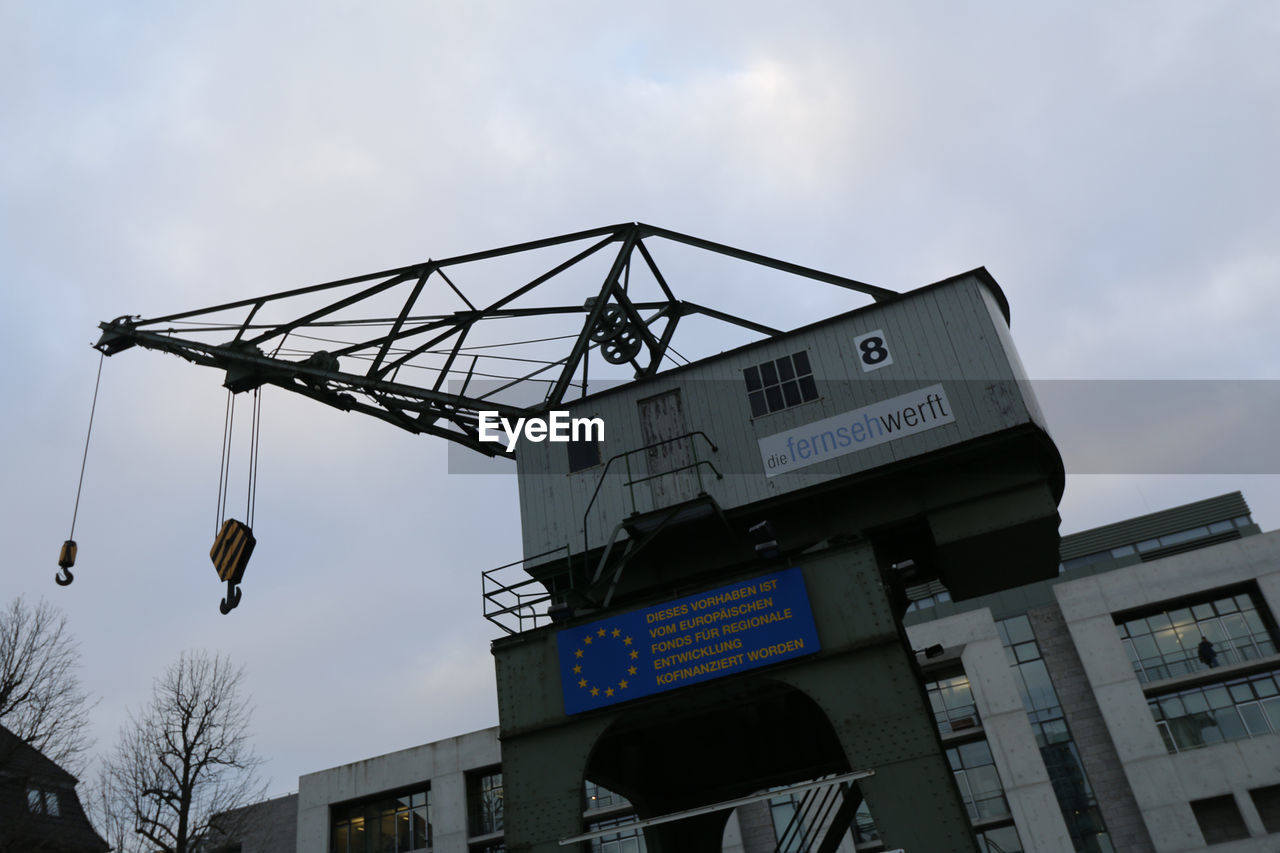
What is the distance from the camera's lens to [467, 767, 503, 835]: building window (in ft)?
147

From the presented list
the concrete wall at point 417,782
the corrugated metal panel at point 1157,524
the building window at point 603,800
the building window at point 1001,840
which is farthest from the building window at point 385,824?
the corrugated metal panel at point 1157,524

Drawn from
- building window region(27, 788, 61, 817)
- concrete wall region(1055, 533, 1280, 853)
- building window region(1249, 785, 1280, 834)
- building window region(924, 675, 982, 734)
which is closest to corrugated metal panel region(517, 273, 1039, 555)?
building window region(924, 675, 982, 734)

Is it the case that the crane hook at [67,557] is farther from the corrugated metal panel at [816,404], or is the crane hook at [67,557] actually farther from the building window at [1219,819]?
the building window at [1219,819]

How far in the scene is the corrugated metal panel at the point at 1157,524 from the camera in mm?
52781

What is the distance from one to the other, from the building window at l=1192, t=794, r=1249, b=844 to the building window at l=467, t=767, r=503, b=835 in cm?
3108

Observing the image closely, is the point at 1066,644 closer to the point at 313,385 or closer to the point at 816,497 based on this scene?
the point at 816,497

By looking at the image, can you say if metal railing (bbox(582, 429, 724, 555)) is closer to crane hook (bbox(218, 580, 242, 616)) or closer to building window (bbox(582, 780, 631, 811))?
crane hook (bbox(218, 580, 242, 616))

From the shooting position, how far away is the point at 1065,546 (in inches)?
2223

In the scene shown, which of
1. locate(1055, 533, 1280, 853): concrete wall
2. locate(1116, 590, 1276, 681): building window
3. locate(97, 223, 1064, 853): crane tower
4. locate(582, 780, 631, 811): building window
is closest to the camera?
locate(97, 223, 1064, 853): crane tower

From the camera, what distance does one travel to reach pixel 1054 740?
132 ft

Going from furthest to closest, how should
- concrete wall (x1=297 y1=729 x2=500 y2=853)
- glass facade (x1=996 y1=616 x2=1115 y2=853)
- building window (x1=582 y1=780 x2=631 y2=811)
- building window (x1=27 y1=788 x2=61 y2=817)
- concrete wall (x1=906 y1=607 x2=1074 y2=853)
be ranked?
concrete wall (x1=297 y1=729 x2=500 y2=853) < building window (x1=582 y1=780 x2=631 y2=811) < glass facade (x1=996 y1=616 x2=1115 y2=853) < concrete wall (x1=906 y1=607 x2=1074 y2=853) < building window (x1=27 y1=788 x2=61 y2=817)

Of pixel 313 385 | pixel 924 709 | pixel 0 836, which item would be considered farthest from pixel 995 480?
pixel 0 836

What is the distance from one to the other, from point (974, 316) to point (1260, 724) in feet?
107

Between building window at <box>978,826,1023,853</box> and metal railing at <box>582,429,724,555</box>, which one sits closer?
metal railing at <box>582,429,724,555</box>
